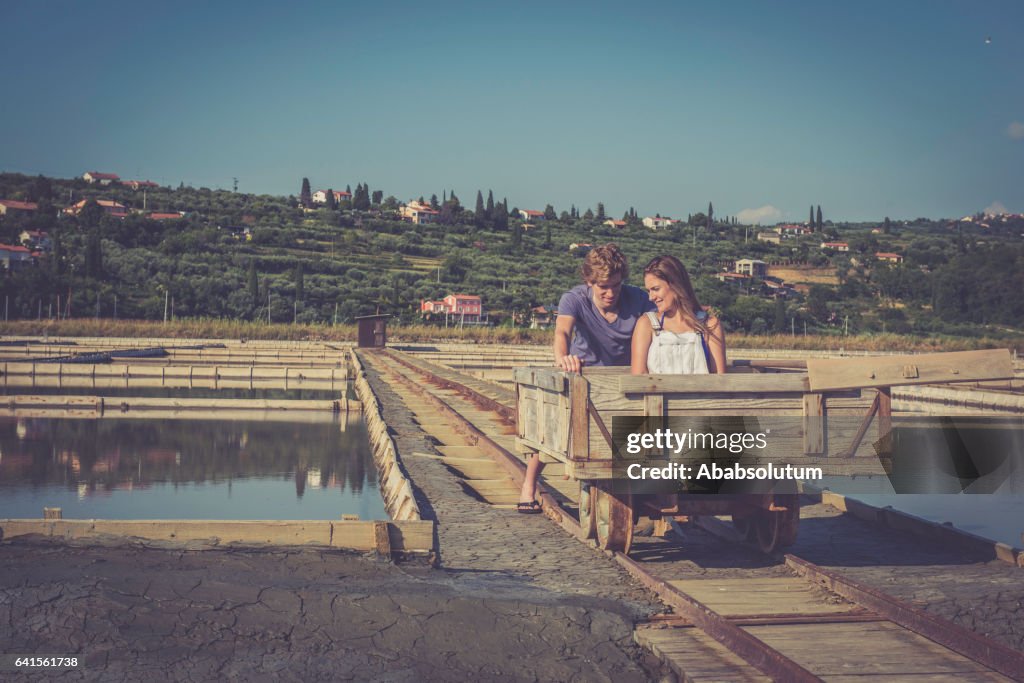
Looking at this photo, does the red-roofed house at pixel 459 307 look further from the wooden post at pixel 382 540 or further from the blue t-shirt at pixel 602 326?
the wooden post at pixel 382 540

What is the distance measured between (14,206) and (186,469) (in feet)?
354

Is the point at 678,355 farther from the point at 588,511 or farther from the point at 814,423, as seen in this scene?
the point at 588,511

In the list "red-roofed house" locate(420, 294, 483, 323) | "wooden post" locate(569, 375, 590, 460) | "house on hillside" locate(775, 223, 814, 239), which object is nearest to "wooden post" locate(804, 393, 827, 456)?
"wooden post" locate(569, 375, 590, 460)

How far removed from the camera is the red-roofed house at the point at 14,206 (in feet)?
355

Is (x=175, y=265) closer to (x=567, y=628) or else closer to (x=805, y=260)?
(x=805, y=260)

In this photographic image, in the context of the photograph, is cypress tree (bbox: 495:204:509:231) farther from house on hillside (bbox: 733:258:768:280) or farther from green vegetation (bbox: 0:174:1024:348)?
house on hillside (bbox: 733:258:768:280)

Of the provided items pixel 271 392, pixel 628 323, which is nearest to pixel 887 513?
pixel 628 323

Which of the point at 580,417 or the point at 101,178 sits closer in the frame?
the point at 580,417

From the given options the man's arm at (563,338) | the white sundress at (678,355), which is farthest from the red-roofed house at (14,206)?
the white sundress at (678,355)

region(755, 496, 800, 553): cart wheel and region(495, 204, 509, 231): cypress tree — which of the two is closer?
region(755, 496, 800, 553): cart wheel

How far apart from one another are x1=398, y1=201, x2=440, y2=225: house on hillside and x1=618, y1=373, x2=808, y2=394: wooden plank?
5240 inches

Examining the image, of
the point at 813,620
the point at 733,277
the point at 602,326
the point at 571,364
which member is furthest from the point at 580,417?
the point at 733,277

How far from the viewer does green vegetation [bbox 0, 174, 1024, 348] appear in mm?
72562

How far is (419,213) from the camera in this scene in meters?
143
